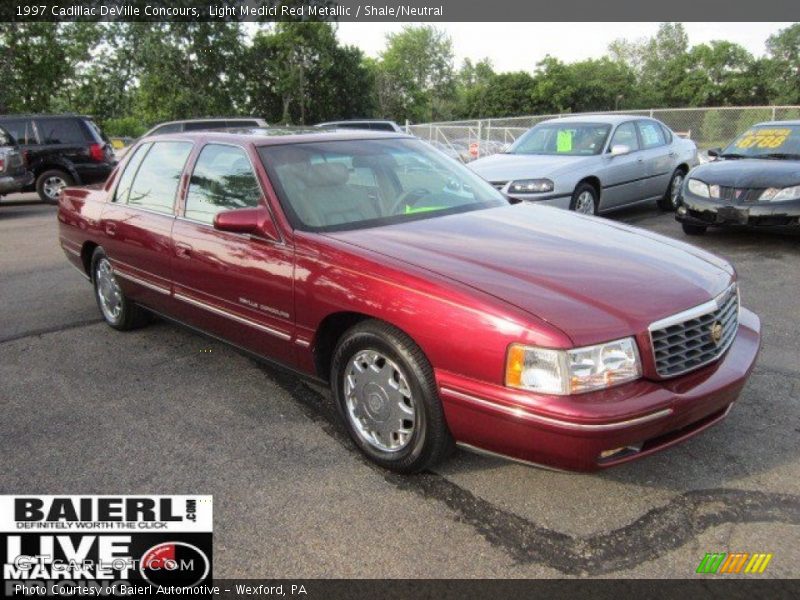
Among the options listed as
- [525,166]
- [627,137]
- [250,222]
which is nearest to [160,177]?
[250,222]

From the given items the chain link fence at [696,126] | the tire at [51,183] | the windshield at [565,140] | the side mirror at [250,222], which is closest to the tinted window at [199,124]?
the tire at [51,183]

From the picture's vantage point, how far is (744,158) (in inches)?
326

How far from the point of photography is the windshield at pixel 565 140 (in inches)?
359

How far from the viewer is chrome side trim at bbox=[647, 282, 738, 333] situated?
265 cm

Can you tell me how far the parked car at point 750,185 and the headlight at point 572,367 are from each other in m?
5.64

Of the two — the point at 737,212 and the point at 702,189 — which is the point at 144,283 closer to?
the point at 737,212

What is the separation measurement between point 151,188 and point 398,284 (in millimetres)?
2483

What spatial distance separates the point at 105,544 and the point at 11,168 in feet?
37.4

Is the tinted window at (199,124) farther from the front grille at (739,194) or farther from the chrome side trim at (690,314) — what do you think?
the chrome side trim at (690,314)

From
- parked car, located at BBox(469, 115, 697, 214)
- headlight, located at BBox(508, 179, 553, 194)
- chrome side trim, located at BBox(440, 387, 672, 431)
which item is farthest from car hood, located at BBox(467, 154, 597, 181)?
chrome side trim, located at BBox(440, 387, 672, 431)

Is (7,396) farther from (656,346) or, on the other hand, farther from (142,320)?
(656,346)

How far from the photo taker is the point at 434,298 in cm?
274

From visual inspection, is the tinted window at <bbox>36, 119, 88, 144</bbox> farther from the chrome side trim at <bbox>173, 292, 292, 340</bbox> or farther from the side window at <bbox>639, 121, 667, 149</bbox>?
the chrome side trim at <bbox>173, 292, 292, 340</bbox>

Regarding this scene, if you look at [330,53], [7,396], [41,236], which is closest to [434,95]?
[330,53]
